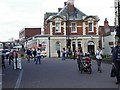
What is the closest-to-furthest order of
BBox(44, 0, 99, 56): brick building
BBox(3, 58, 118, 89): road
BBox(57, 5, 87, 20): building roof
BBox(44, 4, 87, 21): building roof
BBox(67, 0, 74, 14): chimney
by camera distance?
1. BBox(3, 58, 118, 89): road
2. BBox(44, 0, 99, 56): brick building
3. BBox(44, 4, 87, 21): building roof
4. BBox(57, 5, 87, 20): building roof
5. BBox(67, 0, 74, 14): chimney

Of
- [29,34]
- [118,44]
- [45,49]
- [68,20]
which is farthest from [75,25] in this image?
[118,44]

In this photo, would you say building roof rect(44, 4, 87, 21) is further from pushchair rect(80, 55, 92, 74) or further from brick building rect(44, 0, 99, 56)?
pushchair rect(80, 55, 92, 74)

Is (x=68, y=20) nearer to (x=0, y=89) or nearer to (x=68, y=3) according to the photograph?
(x=68, y=3)

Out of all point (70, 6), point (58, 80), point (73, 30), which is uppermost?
point (70, 6)

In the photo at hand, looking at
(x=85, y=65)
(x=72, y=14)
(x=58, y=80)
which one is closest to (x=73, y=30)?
(x=72, y=14)

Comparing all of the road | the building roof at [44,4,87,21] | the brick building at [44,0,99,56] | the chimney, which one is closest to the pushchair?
the road

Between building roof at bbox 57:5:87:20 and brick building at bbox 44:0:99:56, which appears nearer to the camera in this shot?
brick building at bbox 44:0:99:56

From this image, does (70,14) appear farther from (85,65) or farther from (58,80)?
(58,80)

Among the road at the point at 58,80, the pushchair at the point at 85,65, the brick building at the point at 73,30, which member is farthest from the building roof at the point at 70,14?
the road at the point at 58,80

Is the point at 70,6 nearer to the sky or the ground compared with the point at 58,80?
nearer to the sky

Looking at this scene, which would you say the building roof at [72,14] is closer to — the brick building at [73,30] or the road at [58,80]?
the brick building at [73,30]

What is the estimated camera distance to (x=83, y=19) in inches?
3238

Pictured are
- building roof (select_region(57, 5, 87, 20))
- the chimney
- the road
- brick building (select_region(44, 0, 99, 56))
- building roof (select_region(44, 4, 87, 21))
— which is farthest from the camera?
the chimney

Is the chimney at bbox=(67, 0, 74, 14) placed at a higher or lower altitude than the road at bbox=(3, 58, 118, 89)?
higher
